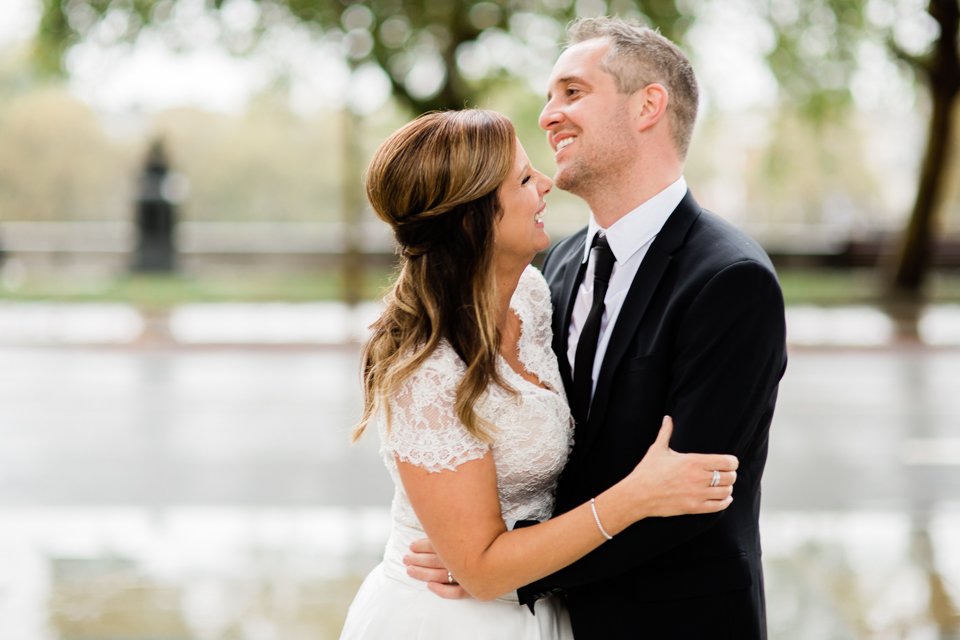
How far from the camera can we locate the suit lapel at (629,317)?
97.5 inches

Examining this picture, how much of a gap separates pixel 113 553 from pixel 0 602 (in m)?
0.84

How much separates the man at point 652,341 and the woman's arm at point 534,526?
37 millimetres

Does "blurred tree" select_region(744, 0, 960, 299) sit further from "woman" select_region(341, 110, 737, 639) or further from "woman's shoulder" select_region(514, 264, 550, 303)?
"woman" select_region(341, 110, 737, 639)

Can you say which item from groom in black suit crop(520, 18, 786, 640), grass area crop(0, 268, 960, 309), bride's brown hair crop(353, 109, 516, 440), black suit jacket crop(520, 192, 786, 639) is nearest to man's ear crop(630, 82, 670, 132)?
groom in black suit crop(520, 18, 786, 640)

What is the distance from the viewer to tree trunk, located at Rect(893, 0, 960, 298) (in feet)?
65.8

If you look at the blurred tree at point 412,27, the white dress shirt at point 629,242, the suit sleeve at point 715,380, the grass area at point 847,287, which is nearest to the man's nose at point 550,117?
the white dress shirt at point 629,242

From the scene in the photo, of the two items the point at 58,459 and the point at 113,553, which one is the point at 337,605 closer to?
the point at 113,553

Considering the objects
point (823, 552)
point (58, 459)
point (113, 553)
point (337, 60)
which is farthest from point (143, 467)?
point (337, 60)

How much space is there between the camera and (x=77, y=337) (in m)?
16.5

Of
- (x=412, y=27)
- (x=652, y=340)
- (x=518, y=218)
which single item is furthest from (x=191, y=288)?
(x=652, y=340)

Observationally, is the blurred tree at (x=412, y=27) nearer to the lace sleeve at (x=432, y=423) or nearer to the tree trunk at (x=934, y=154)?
the tree trunk at (x=934, y=154)

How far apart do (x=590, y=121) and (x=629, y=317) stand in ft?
1.83

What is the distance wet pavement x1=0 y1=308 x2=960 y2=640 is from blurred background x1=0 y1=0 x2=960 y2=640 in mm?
31

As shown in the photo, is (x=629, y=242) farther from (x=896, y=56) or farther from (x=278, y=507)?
(x=896, y=56)
